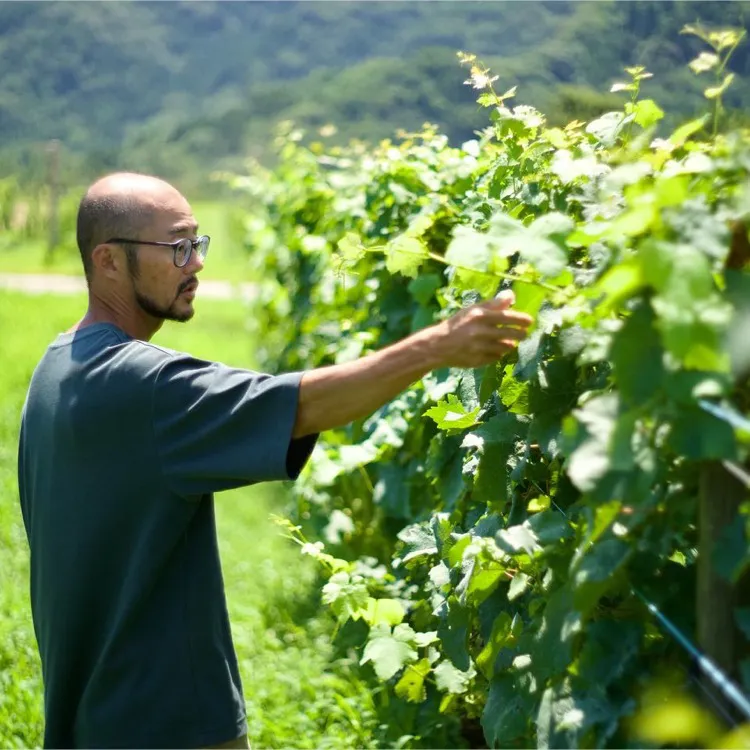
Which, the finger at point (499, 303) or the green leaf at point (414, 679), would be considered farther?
the green leaf at point (414, 679)

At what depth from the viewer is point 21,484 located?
99.0 inches

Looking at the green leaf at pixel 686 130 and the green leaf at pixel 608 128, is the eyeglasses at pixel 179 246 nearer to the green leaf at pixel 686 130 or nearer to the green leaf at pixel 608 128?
the green leaf at pixel 608 128

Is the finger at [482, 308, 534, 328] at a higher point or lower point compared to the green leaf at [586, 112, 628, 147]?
lower

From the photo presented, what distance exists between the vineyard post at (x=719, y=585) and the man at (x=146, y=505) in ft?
1.94

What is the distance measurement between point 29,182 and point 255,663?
2246cm

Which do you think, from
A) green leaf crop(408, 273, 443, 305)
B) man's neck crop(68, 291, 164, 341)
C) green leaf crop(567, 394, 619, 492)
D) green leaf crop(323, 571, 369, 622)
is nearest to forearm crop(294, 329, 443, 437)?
green leaf crop(567, 394, 619, 492)

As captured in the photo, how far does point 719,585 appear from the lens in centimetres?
148

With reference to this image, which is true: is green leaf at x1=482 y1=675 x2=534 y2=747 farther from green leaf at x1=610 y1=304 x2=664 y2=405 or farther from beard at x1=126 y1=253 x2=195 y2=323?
beard at x1=126 y1=253 x2=195 y2=323

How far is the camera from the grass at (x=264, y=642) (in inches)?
148

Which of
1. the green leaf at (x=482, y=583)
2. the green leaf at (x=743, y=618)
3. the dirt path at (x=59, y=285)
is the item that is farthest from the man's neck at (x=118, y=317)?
the dirt path at (x=59, y=285)

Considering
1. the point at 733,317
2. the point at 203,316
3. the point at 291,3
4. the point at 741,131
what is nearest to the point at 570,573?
the point at 733,317

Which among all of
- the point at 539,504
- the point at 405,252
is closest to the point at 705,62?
the point at 405,252

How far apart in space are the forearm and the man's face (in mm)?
585

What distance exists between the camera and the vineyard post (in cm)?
147
